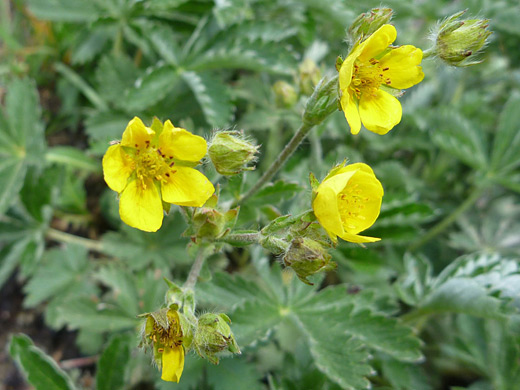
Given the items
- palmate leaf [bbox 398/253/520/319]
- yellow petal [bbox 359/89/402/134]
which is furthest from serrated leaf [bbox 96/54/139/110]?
palmate leaf [bbox 398/253/520/319]

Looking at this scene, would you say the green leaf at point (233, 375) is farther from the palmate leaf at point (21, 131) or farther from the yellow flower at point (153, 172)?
the palmate leaf at point (21, 131)

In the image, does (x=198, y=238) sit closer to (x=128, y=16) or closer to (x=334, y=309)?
(x=334, y=309)

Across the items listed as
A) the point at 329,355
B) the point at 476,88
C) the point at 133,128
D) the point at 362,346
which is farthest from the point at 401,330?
the point at 476,88

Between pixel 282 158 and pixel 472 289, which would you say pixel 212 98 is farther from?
pixel 472 289

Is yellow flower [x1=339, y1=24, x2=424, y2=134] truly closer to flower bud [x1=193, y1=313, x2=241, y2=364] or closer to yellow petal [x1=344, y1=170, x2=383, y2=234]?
yellow petal [x1=344, y1=170, x2=383, y2=234]

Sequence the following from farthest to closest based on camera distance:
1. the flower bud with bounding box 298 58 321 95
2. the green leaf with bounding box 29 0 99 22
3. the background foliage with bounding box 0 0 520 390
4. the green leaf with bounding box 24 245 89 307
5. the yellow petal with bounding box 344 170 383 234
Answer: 1. the green leaf with bounding box 29 0 99 22
2. the green leaf with bounding box 24 245 89 307
3. the flower bud with bounding box 298 58 321 95
4. the background foliage with bounding box 0 0 520 390
5. the yellow petal with bounding box 344 170 383 234
